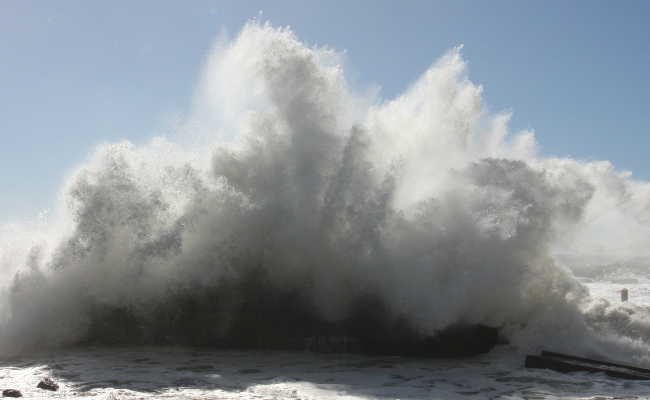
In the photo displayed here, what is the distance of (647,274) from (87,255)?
86.2ft

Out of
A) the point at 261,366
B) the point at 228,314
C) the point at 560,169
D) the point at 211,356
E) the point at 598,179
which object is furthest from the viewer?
the point at 598,179

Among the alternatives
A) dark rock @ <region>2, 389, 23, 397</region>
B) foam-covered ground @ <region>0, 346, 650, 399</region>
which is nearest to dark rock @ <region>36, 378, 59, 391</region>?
foam-covered ground @ <region>0, 346, 650, 399</region>

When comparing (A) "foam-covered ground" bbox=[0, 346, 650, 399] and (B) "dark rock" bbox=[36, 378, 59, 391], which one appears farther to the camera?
(B) "dark rock" bbox=[36, 378, 59, 391]

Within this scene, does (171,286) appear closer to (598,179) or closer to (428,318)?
(428,318)

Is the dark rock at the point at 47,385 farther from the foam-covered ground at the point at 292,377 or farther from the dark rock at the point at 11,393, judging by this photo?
the dark rock at the point at 11,393

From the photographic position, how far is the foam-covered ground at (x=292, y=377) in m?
6.19

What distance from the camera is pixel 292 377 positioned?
7.14 metres

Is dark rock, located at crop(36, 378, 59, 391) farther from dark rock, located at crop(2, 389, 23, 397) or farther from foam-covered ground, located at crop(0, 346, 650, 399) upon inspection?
dark rock, located at crop(2, 389, 23, 397)

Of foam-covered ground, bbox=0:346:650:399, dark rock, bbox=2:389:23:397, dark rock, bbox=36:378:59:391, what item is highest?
foam-covered ground, bbox=0:346:650:399

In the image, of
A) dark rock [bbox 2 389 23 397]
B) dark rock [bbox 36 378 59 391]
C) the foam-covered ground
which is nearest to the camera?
dark rock [bbox 2 389 23 397]

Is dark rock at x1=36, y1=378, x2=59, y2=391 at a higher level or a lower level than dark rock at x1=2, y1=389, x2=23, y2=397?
higher

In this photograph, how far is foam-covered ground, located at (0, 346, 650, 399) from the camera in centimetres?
619

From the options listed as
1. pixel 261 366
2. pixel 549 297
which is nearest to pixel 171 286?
pixel 261 366

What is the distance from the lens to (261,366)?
7.94 meters
